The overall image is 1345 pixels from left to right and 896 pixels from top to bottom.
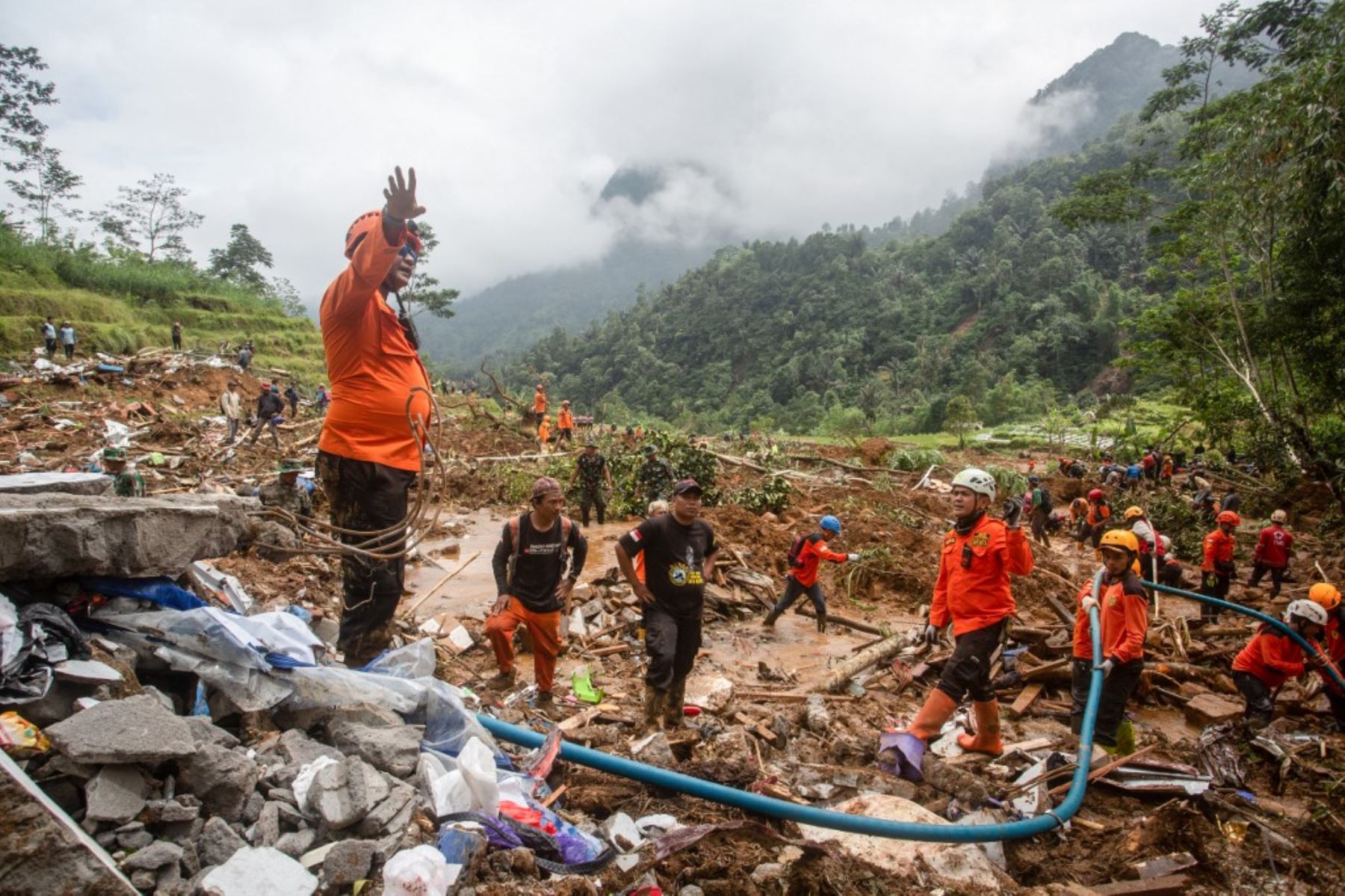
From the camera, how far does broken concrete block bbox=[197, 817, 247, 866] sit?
1.99m

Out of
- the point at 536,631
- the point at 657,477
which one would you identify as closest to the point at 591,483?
the point at 657,477

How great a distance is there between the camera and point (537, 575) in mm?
4773

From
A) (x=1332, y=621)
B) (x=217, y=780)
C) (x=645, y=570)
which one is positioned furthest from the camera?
(x=1332, y=621)

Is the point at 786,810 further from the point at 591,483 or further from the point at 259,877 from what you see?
the point at 591,483

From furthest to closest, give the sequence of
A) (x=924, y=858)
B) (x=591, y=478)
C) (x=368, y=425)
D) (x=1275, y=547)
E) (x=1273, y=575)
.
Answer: (x=591, y=478)
(x=1273, y=575)
(x=1275, y=547)
(x=368, y=425)
(x=924, y=858)

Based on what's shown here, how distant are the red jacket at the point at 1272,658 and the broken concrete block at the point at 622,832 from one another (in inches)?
203

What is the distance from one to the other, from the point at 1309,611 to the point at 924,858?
4.27 meters

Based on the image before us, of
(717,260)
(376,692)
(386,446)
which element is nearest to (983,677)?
(376,692)

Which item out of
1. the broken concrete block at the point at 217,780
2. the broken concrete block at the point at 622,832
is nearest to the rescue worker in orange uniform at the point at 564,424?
the broken concrete block at the point at 622,832

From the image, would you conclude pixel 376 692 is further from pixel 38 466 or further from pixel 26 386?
pixel 26 386

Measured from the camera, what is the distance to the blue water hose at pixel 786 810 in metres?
2.70

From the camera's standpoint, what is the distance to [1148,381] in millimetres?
38438

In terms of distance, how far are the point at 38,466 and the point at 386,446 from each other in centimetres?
1070

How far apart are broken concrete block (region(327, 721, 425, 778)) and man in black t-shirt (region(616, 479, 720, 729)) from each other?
1847 mm
